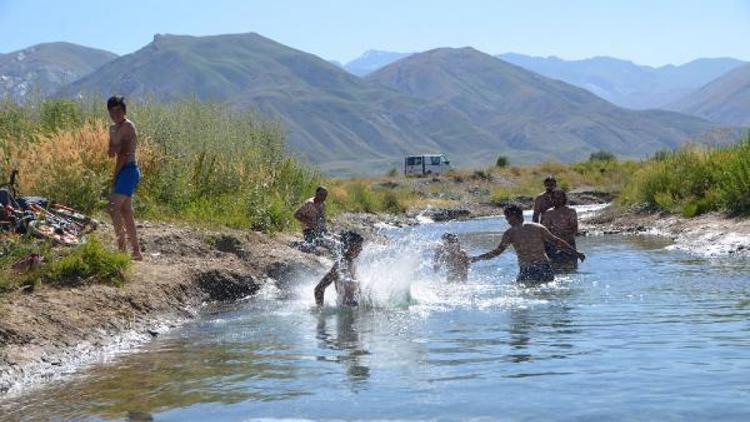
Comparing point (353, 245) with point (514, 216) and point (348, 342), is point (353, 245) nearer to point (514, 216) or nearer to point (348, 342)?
point (348, 342)

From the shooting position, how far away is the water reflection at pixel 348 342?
27.9ft

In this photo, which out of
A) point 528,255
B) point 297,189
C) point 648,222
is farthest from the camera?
point 648,222

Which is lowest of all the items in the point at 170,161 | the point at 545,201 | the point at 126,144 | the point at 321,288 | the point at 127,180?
the point at 321,288

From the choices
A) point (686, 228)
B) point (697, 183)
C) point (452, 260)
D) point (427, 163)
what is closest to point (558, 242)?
point (452, 260)

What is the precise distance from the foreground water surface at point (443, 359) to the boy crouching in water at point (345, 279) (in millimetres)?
271

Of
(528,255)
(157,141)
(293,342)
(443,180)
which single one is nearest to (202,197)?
(157,141)

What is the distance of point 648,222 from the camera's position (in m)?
26.4

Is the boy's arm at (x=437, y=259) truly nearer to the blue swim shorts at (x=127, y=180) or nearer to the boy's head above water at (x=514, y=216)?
the boy's head above water at (x=514, y=216)

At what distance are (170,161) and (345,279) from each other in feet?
21.8

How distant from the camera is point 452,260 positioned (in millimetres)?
15352

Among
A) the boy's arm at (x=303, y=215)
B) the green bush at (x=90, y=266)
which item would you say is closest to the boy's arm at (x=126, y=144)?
the green bush at (x=90, y=266)

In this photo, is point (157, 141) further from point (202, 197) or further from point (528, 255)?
point (528, 255)

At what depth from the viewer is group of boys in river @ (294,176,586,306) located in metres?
12.7

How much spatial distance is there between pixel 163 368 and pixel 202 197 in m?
9.61
